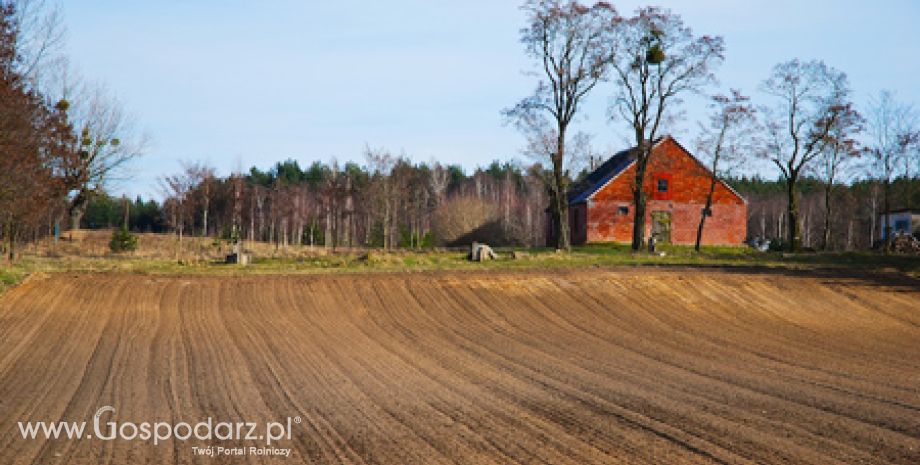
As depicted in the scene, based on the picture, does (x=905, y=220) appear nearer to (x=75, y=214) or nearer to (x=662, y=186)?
(x=662, y=186)

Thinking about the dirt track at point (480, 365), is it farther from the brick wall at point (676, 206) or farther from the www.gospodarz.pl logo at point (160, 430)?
the brick wall at point (676, 206)

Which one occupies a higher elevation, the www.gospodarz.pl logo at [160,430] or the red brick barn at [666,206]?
the red brick barn at [666,206]

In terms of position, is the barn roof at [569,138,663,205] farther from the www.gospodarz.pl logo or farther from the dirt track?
the www.gospodarz.pl logo

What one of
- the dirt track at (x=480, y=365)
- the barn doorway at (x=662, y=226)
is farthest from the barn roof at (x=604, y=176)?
the dirt track at (x=480, y=365)

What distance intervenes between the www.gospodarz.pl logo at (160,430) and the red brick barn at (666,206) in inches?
1621

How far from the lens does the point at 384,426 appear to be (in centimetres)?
931

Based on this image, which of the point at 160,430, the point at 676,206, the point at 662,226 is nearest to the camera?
the point at 160,430

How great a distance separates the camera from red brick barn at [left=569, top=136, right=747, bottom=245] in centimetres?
4909

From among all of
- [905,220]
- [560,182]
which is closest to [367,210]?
[560,182]

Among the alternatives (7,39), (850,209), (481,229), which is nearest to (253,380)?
(7,39)

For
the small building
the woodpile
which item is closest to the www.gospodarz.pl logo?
the woodpile

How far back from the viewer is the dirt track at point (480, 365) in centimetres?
853

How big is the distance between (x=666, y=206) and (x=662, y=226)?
1322mm

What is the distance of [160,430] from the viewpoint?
8.95 meters
